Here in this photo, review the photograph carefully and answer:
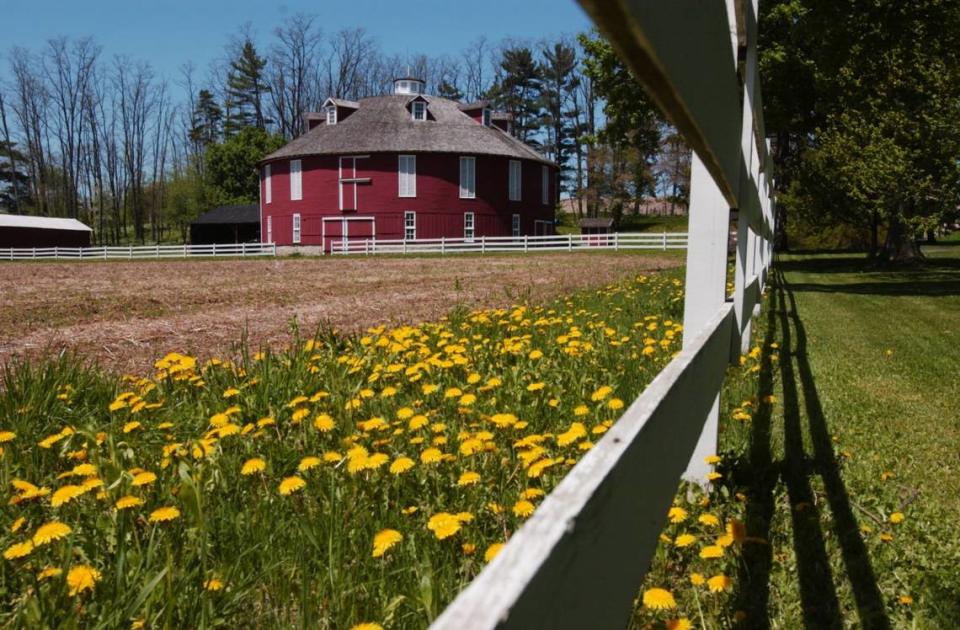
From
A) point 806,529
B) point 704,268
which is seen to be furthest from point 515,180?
point 806,529

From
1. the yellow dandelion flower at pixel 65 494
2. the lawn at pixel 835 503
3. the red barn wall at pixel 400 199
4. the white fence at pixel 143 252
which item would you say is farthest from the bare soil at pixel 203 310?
the white fence at pixel 143 252

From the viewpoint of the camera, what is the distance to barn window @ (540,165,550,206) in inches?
1887

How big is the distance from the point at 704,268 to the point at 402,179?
41.5 m

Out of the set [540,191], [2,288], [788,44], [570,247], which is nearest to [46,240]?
[540,191]

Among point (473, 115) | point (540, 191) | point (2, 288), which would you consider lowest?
point (2, 288)

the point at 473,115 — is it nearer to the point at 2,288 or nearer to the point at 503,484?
the point at 2,288

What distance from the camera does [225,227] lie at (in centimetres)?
6091

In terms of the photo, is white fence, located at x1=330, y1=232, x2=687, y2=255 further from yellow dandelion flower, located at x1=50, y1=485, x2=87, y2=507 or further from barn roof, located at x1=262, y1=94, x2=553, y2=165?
yellow dandelion flower, located at x1=50, y1=485, x2=87, y2=507

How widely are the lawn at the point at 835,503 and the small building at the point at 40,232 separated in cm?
6004

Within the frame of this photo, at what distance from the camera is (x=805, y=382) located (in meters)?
4.86

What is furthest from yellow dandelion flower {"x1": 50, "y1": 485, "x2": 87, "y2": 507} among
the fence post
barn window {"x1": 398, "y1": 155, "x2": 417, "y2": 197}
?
barn window {"x1": 398, "y1": 155, "x2": 417, "y2": 197}

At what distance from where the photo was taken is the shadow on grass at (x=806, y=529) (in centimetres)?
209

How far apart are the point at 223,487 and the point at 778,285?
14.8m

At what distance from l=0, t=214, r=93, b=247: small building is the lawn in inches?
2364
